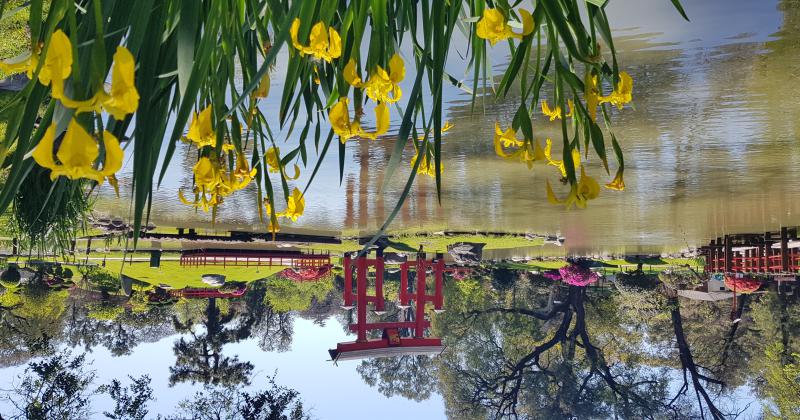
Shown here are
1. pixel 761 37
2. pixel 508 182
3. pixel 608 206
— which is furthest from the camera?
pixel 608 206

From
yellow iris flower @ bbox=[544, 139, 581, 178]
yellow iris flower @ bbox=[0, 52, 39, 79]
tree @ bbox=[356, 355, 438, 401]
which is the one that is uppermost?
yellow iris flower @ bbox=[0, 52, 39, 79]

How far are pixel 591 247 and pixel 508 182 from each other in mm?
5783

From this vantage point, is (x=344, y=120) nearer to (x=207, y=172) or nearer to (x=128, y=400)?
(x=207, y=172)

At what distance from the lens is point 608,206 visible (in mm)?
6215

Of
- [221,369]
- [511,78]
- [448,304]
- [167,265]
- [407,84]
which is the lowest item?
[221,369]

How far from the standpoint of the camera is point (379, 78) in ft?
2.08

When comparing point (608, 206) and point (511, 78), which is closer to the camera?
point (511, 78)

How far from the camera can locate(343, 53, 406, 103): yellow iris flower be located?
0.63m

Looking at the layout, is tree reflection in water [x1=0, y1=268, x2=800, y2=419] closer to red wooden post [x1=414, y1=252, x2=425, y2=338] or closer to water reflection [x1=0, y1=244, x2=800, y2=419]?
water reflection [x1=0, y1=244, x2=800, y2=419]

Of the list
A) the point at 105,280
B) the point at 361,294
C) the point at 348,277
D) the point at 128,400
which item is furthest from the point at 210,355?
the point at 348,277

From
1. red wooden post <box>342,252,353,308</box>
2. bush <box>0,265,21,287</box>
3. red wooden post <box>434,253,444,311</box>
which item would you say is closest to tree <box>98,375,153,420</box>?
bush <box>0,265,21,287</box>

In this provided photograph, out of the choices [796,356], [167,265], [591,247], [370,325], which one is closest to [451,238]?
[370,325]

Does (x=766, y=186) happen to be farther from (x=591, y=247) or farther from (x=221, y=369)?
(x=221, y=369)

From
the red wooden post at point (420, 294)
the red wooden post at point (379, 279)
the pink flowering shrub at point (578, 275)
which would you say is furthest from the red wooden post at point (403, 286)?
the pink flowering shrub at point (578, 275)
